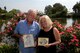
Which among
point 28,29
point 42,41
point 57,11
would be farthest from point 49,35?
point 57,11

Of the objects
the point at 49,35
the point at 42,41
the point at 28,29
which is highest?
the point at 28,29

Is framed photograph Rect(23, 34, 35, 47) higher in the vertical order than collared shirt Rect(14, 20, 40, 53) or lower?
lower

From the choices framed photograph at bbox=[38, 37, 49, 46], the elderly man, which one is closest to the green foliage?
the elderly man

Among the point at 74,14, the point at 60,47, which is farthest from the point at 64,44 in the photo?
the point at 74,14

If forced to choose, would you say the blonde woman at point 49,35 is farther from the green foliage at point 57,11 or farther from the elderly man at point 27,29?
the green foliage at point 57,11

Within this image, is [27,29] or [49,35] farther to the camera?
[27,29]

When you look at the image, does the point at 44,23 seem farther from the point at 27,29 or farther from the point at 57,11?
the point at 57,11

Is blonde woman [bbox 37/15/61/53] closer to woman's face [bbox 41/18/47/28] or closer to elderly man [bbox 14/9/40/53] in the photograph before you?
woman's face [bbox 41/18/47/28]

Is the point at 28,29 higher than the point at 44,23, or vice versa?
the point at 44,23

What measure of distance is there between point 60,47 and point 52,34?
243 cm

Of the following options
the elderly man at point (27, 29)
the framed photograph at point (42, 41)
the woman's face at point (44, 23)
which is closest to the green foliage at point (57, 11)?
the elderly man at point (27, 29)

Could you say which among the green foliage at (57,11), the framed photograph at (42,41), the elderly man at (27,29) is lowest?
the green foliage at (57,11)

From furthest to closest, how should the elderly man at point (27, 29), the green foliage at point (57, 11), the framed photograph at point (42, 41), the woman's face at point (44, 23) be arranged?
the green foliage at point (57, 11)
the elderly man at point (27, 29)
the framed photograph at point (42, 41)
the woman's face at point (44, 23)

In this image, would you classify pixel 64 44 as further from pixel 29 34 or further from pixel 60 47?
pixel 29 34
